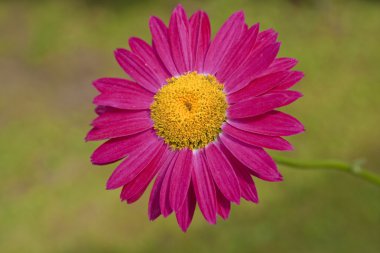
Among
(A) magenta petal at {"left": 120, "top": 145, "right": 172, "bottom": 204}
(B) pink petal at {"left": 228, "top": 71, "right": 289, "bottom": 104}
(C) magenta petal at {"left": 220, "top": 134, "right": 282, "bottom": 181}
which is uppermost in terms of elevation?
(B) pink petal at {"left": 228, "top": 71, "right": 289, "bottom": 104}

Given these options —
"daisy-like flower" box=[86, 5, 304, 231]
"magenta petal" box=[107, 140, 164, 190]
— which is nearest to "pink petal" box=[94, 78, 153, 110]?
"daisy-like flower" box=[86, 5, 304, 231]

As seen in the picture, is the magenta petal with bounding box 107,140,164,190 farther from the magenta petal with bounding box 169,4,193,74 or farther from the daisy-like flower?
the magenta petal with bounding box 169,4,193,74

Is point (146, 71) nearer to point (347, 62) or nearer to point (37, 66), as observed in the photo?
point (347, 62)

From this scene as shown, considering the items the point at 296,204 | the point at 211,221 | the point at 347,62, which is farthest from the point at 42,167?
the point at 211,221

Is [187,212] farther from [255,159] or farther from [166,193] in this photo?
[255,159]

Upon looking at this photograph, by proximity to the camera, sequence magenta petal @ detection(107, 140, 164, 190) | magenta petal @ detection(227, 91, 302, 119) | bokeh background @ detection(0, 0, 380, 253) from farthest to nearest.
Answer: bokeh background @ detection(0, 0, 380, 253)
magenta petal @ detection(107, 140, 164, 190)
magenta petal @ detection(227, 91, 302, 119)

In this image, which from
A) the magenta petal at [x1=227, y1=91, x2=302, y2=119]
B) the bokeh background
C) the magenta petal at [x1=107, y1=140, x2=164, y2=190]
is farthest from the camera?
the bokeh background

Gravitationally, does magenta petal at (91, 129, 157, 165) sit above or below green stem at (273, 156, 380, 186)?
above
